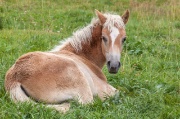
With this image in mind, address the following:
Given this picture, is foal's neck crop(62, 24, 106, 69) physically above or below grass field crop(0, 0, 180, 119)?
above

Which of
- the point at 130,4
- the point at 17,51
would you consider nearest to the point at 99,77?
the point at 17,51

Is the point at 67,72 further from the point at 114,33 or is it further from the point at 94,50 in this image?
the point at 94,50

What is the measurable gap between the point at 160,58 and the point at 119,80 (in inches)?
103

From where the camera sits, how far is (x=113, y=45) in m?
7.12

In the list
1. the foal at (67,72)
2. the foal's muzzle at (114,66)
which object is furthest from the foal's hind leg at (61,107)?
the foal's muzzle at (114,66)

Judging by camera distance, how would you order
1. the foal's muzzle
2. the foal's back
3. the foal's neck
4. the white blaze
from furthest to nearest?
the foal's neck, the white blaze, the foal's muzzle, the foal's back

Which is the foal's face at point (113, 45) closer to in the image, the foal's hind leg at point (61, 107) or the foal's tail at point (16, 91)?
the foal's hind leg at point (61, 107)

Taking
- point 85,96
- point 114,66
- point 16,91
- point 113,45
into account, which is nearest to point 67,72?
point 85,96

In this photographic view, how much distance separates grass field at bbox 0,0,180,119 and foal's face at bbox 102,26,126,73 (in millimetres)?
502

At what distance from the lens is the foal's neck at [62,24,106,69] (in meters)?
7.65

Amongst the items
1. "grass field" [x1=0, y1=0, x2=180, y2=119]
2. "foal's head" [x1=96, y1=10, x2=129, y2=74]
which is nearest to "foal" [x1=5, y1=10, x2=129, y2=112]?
"foal's head" [x1=96, y1=10, x2=129, y2=74]

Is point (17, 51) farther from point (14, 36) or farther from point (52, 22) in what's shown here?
point (52, 22)

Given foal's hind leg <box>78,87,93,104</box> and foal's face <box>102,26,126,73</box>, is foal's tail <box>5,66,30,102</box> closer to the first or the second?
foal's hind leg <box>78,87,93,104</box>

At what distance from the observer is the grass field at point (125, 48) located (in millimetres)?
6109
